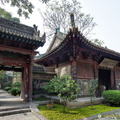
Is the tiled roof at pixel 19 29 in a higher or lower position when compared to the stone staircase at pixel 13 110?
higher

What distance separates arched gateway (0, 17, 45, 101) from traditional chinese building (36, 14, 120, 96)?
72.9 inches

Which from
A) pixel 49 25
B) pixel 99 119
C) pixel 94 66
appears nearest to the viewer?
pixel 99 119

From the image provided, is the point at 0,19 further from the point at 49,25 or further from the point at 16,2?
the point at 49,25

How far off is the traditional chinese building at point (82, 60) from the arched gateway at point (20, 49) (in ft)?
6.07

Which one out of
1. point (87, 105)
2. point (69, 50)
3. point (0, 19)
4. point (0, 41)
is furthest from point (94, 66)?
point (0, 19)

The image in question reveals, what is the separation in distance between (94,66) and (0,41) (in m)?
7.02

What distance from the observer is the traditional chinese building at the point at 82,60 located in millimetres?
7478

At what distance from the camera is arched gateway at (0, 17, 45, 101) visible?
6.93 meters

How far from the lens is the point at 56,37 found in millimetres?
13477

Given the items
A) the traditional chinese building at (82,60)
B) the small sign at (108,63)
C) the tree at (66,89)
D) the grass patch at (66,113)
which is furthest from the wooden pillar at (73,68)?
the small sign at (108,63)

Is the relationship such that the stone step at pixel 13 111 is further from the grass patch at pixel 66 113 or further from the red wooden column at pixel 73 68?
the red wooden column at pixel 73 68

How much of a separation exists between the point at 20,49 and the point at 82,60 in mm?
4519

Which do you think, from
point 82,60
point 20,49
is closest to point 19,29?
point 20,49

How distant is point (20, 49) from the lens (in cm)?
736
